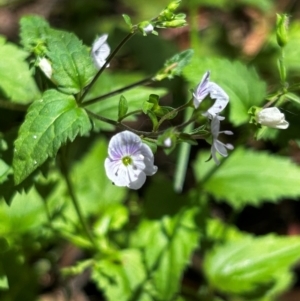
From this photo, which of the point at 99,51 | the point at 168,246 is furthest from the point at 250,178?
the point at 99,51

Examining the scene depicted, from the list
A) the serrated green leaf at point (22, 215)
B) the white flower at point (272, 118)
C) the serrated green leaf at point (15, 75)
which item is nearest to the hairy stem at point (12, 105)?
the serrated green leaf at point (15, 75)

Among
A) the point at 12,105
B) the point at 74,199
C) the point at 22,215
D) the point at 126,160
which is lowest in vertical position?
the point at 22,215

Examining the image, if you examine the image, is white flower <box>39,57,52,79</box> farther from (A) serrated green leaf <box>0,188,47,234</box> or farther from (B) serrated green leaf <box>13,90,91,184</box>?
(A) serrated green leaf <box>0,188,47,234</box>

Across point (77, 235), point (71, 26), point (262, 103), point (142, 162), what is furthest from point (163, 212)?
point (71, 26)

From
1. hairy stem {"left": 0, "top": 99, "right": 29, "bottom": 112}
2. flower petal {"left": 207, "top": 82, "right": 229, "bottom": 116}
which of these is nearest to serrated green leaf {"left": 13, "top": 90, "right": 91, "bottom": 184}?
flower petal {"left": 207, "top": 82, "right": 229, "bottom": 116}

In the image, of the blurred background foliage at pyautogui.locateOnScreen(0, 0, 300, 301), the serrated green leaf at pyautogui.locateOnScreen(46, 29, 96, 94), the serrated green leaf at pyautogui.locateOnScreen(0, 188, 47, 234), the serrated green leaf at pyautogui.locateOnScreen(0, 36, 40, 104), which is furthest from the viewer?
the serrated green leaf at pyautogui.locateOnScreen(0, 188, 47, 234)

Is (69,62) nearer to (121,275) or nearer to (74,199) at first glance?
(74,199)
